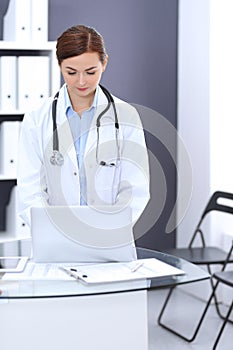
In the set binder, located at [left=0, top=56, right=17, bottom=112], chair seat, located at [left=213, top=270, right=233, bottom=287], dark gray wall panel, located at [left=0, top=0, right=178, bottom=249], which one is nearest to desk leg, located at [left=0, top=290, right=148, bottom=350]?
chair seat, located at [left=213, top=270, right=233, bottom=287]

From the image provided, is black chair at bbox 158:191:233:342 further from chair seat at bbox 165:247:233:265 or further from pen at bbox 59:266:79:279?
pen at bbox 59:266:79:279

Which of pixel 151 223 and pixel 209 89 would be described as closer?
pixel 209 89

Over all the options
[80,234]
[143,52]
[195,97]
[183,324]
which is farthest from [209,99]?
[80,234]

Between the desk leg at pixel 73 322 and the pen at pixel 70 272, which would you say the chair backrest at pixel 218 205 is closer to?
the desk leg at pixel 73 322

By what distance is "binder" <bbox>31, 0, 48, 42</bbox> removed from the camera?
4113mm

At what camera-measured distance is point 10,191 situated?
4531mm

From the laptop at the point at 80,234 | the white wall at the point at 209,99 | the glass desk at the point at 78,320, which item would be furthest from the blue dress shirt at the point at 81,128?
the white wall at the point at 209,99

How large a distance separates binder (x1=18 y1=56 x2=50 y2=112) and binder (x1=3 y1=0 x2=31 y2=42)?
0.14m

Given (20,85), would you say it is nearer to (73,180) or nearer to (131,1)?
(131,1)

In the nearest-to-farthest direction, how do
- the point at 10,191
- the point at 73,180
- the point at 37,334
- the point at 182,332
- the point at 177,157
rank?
the point at 37,334
the point at 73,180
the point at 182,332
the point at 10,191
the point at 177,157

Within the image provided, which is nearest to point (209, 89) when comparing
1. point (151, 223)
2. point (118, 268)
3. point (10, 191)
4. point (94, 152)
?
point (151, 223)

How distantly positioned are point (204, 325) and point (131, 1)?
2031mm

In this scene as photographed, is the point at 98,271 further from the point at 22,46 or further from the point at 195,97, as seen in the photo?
the point at 195,97

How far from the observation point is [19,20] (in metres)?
4.12
